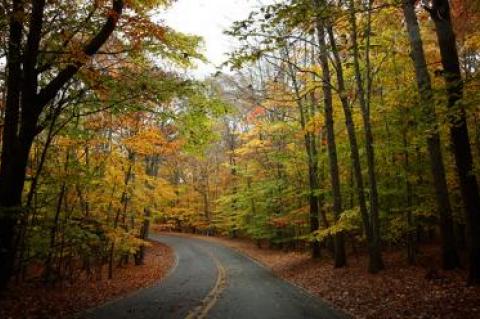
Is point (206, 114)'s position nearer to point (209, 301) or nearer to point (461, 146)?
point (209, 301)

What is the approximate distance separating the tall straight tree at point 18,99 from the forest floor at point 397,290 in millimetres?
8177

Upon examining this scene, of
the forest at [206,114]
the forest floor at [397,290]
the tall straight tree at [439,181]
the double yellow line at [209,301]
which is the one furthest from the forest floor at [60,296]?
the tall straight tree at [439,181]

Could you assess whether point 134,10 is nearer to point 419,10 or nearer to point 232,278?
point 232,278

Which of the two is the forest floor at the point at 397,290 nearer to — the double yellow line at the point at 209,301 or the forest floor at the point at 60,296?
the double yellow line at the point at 209,301

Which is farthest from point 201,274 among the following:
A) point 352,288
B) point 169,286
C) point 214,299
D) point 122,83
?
point 122,83

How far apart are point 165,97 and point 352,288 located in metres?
7.65

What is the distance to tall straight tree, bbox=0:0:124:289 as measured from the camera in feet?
32.1

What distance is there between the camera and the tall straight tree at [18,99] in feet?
32.1

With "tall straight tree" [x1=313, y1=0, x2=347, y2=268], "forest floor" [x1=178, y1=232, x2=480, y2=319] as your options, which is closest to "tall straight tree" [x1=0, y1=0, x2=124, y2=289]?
"forest floor" [x1=178, y1=232, x2=480, y2=319]

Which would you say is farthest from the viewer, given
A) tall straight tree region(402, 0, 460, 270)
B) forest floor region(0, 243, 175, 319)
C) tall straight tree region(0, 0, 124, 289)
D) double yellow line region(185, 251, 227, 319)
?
tall straight tree region(402, 0, 460, 270)

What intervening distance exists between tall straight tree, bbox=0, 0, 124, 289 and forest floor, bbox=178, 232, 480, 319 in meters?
8.18

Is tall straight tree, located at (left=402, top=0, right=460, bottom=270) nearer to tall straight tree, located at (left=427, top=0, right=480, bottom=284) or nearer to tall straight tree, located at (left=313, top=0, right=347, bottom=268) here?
tall straight tree, located at (left=427, top=0, right=480, bottom=284)

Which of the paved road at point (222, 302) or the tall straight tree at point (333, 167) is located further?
the tall straight tree at point (333, 167)

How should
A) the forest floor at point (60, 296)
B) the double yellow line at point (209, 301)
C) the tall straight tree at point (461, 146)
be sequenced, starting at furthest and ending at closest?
the forest floor at point (60, 296) → the double yellow line at point (209, 301) → the tall straight tree at point (461, 146)
